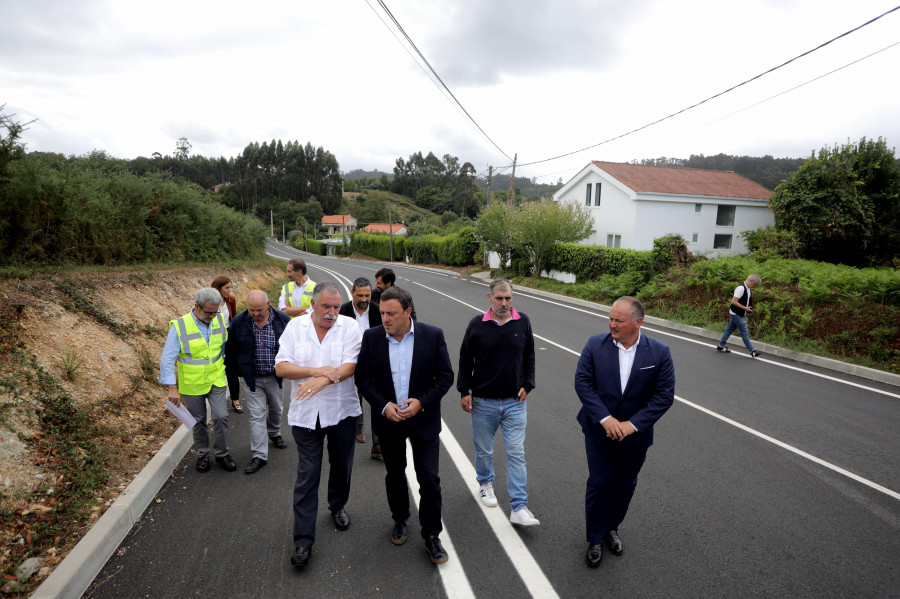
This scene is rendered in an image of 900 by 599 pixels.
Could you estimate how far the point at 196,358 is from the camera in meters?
4.76

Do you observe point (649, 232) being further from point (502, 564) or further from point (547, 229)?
point (502, 564)

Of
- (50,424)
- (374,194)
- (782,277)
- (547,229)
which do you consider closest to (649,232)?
(547,229)

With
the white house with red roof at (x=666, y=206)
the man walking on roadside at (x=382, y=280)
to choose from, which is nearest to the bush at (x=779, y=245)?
the white house with red roof at (x=666, y=206)

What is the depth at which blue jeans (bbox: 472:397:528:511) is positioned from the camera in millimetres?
3871

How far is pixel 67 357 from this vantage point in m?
5.41

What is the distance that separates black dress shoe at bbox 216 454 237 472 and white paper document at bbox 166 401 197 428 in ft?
1.63

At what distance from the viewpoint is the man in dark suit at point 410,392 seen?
11.3 ft

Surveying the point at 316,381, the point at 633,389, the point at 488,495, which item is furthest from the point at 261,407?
the point at 633,389

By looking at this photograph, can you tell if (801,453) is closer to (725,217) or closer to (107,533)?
(107,533)

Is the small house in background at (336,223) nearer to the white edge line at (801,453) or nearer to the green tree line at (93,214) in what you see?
the green tree line at (93,214)

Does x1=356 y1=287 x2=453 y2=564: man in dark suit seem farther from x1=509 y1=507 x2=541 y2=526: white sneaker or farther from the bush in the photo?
the bush

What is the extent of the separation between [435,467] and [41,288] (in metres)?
6.16

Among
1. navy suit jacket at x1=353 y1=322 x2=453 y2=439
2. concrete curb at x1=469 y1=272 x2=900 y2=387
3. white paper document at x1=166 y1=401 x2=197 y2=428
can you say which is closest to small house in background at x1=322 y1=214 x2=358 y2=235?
concrete curb at x1=469 y1=272 x2=900 y2=387

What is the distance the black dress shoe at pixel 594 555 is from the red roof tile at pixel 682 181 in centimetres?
2903
